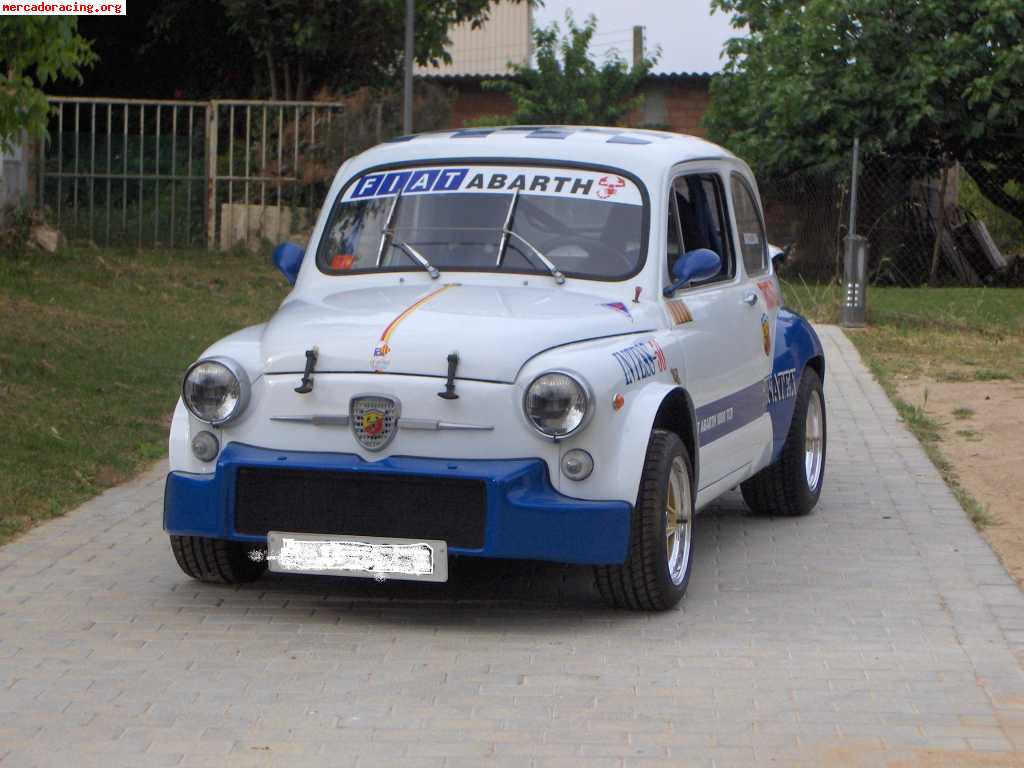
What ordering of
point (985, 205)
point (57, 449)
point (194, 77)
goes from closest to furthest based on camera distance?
point (57, 449) < point (194, 77) < point (985, 205)

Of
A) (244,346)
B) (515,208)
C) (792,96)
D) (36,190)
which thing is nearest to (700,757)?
(244,346)

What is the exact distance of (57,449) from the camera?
384 inches

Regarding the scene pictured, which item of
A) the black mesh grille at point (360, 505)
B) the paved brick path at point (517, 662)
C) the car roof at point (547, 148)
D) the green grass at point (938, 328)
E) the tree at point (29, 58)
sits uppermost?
the tree at point (29, 58)

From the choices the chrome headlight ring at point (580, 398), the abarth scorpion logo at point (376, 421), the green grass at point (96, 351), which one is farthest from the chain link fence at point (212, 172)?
the chrome headlight ring at point (580, 398)

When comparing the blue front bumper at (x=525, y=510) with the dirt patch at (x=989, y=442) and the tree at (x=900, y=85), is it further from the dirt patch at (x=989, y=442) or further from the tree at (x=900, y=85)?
the tree at (x=900, y=85)

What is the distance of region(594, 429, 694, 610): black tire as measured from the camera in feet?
20.2

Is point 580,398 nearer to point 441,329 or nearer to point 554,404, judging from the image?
point 554,404

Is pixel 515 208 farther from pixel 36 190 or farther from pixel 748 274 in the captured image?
pixel 36 190

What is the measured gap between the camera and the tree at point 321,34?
2425 centimetres

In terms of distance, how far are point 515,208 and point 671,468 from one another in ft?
4.53

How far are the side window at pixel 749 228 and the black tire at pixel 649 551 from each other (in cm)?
192

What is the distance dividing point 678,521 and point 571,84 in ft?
94.6

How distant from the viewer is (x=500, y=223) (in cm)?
710

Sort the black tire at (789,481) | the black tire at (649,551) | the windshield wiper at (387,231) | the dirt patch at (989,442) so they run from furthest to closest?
the black tire at (789,481) < the dirt patch at (989,442) < the windshield wiper at (387,231) < the black tire at (649,551)
